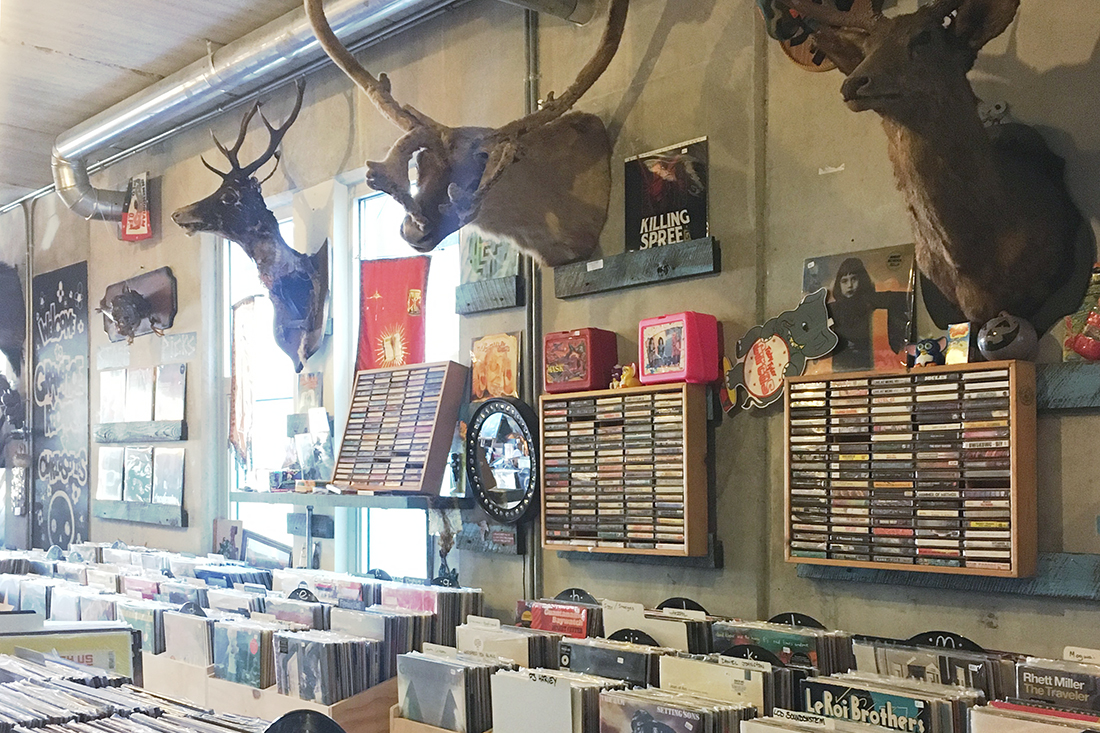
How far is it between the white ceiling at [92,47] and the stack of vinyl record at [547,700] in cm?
381

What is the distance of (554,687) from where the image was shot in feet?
9.44

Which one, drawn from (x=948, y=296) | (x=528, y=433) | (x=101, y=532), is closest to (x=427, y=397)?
(x=528, y=433)

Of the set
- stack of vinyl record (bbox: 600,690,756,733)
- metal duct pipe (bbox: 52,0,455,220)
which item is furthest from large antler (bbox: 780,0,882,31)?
metal duct pipe (bbox: 52,0,455,220)

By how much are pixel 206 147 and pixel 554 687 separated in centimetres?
488

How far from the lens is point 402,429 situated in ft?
15.6

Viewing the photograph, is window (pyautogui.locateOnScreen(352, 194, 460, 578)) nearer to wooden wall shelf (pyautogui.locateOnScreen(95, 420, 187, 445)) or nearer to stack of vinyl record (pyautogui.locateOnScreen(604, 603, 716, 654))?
stack of vinyl record (pyautogui.locateOnScreen(604, 603, 716, 654))

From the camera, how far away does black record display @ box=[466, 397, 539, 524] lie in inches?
171

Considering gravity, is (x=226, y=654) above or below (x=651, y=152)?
below

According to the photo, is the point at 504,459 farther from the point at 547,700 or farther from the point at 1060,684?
the point at 1060,684

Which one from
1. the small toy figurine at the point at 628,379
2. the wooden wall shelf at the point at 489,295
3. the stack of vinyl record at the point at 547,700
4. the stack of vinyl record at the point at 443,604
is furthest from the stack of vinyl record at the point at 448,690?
the wooden wall shelf at the point at 489,295

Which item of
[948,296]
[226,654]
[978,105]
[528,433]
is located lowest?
[226,654]

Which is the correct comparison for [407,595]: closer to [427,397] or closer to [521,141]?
[427,397]

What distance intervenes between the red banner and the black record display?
2.47ft

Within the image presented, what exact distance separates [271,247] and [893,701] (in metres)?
4.08
